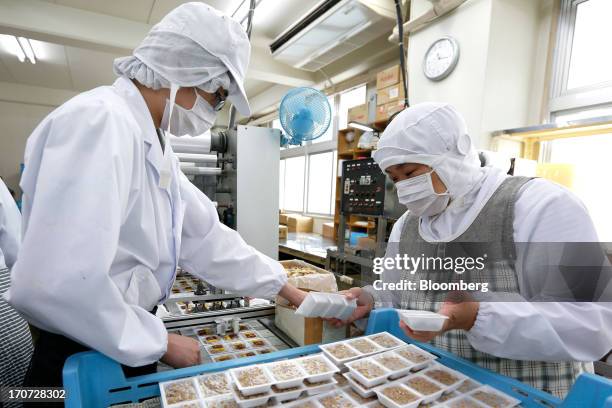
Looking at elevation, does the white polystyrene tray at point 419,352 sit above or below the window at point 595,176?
below

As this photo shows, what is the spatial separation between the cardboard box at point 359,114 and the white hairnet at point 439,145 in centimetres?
314

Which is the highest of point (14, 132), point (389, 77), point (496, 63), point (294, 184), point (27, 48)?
point (27, 48)

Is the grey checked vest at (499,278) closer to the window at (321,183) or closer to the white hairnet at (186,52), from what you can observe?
the white hairnet at (186,52)

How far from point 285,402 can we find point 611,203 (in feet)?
9.52

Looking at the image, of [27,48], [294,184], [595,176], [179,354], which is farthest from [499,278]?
[27,48]

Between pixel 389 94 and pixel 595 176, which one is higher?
pixel 389 94

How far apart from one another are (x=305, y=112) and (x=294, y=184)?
17.5 feet

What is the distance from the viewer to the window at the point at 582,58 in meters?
2.61

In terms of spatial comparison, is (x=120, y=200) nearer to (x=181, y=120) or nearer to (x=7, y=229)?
(x=181, y=120)

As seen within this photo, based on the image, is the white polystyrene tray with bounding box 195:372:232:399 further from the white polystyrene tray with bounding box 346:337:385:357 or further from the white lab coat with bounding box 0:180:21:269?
the white lab coat with bounding box 0:180:21:269

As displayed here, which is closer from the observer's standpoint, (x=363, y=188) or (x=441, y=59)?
(x=363, y=188)

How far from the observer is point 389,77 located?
3582 mm

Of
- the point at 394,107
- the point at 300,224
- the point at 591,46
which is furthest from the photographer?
the point at 300,224

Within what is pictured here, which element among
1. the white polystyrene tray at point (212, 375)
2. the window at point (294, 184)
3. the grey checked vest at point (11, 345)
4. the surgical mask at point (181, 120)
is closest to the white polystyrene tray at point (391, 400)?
the white polystyrene tray at point (212, 375)
